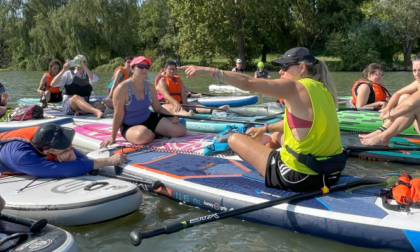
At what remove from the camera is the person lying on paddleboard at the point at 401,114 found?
496cm

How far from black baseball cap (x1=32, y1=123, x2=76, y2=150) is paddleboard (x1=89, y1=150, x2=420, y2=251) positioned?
0.94 metres

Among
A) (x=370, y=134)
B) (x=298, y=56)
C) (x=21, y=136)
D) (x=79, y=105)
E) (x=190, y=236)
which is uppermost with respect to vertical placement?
(x=298, y=56)

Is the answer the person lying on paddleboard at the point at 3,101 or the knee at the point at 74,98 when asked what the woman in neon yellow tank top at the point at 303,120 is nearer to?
the knee at the point at 74,98

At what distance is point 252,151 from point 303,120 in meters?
0.79

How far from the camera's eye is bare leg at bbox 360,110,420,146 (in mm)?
5098

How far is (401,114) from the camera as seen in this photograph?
5094 millimetres

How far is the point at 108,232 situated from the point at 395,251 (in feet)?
7.38

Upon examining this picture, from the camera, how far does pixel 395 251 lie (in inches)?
124

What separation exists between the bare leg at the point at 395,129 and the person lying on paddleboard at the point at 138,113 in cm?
245

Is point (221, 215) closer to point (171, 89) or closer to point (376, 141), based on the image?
point (376, 141)

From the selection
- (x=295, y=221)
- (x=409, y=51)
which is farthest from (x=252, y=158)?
(x=409, y=51)

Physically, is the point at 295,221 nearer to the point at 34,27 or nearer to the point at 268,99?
the point at 268,99

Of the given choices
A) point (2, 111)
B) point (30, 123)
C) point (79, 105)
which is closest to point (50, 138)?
point (30, 123)

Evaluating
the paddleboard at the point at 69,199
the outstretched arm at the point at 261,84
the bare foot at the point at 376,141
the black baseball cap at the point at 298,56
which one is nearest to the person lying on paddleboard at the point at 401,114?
the bare foot at the point at 376,141
